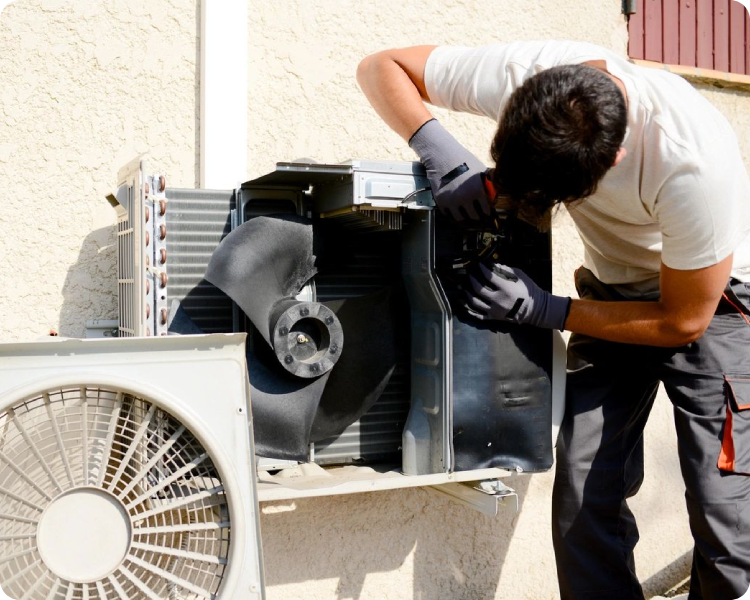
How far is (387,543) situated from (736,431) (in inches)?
46.6

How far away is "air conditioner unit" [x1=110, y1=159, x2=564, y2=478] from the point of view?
1.98 metres

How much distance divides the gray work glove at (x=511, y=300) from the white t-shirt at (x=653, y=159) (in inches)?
9.5

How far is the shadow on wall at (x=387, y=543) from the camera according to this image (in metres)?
2.53

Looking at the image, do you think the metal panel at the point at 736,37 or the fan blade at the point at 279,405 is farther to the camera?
the metal panel at the point at 736,37

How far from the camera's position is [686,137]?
6.13ft

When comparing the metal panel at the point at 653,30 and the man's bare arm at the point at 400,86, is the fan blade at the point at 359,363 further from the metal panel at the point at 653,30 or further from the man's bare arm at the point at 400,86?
the metal panel at the point at 653,30

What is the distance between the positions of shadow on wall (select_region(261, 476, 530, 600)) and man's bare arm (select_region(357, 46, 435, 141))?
1.22 m

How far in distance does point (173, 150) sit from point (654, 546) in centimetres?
231

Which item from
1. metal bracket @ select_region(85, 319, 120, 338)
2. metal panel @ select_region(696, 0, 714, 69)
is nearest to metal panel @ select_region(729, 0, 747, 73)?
metal panel @ select_region(696, 0, 714, 69)

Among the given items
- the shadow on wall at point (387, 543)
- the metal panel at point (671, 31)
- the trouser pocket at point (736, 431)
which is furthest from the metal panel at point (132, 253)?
the metal panel at point (671, 31)

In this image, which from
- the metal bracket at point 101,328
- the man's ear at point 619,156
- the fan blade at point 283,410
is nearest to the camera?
the man's ear at point 619,156

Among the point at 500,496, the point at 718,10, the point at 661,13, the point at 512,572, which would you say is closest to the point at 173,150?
the point at 500,496

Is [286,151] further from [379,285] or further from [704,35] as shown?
[704,35]

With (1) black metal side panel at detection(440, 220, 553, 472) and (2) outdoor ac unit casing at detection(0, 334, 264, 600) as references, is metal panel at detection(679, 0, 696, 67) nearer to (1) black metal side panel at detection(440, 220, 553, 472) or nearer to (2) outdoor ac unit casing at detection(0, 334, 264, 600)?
(1) black metal side panel at detection(440, 220, 553, 472)
